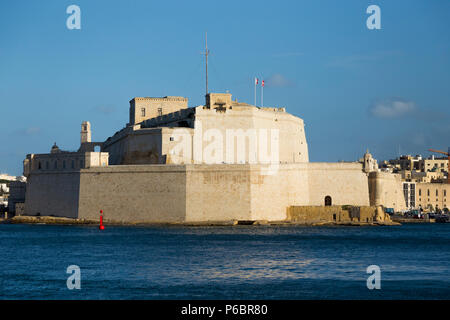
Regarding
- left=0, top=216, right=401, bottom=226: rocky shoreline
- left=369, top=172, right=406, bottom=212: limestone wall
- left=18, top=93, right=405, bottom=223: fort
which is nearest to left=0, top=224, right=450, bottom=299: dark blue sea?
left=0, top=216, right=401, bottom=226: rocky shoreline

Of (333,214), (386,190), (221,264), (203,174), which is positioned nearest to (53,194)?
(203,174)

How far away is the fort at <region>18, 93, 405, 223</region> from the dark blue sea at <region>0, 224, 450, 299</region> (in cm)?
300

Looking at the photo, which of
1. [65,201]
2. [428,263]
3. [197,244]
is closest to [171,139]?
[65,201]

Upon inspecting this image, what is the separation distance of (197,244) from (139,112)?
78.0ft

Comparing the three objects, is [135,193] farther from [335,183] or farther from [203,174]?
[335,183]

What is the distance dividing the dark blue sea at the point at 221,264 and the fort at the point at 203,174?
3005 millimetres

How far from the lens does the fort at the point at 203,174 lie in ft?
131

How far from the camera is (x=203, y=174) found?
39.9 meters

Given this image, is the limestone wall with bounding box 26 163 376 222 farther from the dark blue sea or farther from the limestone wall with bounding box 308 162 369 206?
the dark blue sea

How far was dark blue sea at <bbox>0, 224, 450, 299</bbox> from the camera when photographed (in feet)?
58.9

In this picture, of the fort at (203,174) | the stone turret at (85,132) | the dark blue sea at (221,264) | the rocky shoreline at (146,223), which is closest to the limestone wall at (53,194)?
the fort at (203,174)
